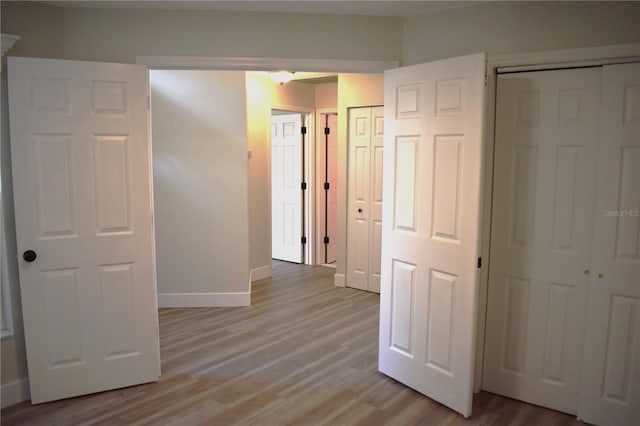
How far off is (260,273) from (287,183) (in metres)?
1.49

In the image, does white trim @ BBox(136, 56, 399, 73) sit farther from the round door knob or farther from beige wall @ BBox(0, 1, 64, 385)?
the round door knob

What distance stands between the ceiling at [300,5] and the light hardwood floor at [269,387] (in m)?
2.49

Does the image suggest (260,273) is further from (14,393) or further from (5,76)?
(5,76)

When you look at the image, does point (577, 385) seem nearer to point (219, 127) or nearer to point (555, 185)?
point (555, 185)

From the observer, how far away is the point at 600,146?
8.30 ft

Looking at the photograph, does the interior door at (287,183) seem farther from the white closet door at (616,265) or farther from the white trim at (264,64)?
the white closet door at (616,265)

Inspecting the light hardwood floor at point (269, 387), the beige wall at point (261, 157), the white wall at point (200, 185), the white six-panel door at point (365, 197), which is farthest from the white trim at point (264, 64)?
the beige wall at point (261, 157)

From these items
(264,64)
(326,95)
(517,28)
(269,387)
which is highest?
(326,95)

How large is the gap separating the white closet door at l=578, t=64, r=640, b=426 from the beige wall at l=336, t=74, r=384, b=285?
279 centimetres

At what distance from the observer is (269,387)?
3.09 metres

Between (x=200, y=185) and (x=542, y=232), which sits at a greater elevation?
(x=200, y=185)

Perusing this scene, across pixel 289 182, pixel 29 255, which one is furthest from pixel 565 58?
pixel 289 182

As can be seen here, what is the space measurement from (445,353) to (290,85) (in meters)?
4.32

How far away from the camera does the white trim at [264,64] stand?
305 cm
